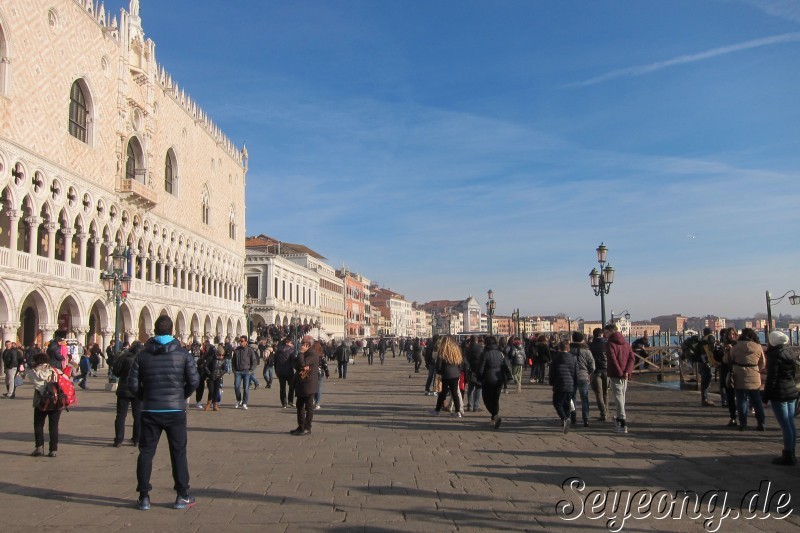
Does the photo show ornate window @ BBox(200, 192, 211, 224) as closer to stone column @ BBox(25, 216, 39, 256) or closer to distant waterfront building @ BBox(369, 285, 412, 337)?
stone column @ BBox(25, 216, 39, 256)

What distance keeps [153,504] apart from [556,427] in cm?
666

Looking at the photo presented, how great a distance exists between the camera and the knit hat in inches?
309

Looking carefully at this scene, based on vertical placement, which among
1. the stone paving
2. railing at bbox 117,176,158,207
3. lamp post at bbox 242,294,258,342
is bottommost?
the stone paving

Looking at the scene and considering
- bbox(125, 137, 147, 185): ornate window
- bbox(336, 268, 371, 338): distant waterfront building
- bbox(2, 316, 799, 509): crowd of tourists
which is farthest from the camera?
bbox(336, 268, 371, 338): distant waterfront building

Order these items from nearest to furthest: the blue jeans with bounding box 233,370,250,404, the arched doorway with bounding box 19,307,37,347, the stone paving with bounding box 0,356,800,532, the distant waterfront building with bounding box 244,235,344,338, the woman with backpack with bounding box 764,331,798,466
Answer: the stone paving with bounding box 0,356,800,532 → the woman with backpack with bounding box 764,331,798,466 → the blue jeans with bounding box 233,370,250,404 → the arched doorway with bounding box 19,307,37,347 → the distant waterfront building with bounding box 244,235,344,338

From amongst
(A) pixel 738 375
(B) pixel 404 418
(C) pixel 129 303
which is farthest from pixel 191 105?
(A) pixel 738 375

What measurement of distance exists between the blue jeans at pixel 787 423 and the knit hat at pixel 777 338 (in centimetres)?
71

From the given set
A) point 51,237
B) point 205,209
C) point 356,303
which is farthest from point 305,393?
point 356,303

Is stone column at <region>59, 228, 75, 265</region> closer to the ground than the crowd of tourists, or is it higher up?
higher up

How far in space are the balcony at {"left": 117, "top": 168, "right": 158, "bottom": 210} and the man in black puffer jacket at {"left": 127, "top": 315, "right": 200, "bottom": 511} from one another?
102 feet

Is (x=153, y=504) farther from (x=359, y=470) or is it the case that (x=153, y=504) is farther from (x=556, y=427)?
(x=556, y=427)

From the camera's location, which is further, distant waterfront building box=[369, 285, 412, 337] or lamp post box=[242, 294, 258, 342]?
distant waterfront building box=[369, 285, 412, 337]

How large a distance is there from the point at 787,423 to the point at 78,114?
31.5m

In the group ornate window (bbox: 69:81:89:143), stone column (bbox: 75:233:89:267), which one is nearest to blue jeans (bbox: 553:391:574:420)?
stone column (bbox: 75:233:89:267)
